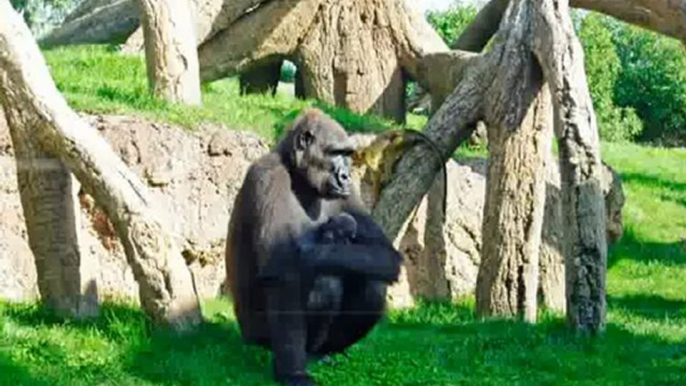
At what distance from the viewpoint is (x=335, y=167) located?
23.4ft

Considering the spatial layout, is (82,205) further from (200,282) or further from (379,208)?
(379,208)

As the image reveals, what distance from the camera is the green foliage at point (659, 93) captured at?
95.3 feet

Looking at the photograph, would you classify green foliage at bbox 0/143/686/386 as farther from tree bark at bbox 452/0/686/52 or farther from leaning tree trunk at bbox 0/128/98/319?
tree bark at bbox 452/0/686/52

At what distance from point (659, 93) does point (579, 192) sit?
2175 centimetres

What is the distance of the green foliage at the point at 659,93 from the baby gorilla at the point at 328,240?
2261cm

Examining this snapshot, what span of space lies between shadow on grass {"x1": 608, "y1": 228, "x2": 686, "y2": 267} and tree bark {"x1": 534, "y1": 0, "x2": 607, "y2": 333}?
13.7 ft

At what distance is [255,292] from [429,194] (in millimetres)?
3600

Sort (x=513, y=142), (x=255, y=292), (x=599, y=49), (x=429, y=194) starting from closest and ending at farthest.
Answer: (x=255, y=292), (x=513, y=142), (x=429, y=194), (x=599, y=49)

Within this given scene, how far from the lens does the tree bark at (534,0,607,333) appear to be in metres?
8.39

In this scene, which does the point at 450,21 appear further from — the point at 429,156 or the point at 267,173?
the point at 267,173

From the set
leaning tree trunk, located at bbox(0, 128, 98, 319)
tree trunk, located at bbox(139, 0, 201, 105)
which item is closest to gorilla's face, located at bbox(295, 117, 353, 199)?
leaning tree trunk, located at bbox(0, 128, 98, 319)

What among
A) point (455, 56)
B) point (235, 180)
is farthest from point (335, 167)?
point (455, 56)

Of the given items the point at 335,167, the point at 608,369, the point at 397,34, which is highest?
the point at 397,34

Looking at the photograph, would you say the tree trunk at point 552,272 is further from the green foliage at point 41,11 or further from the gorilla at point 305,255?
the green foliage at point 41,11
